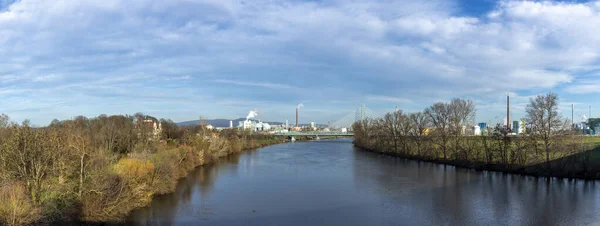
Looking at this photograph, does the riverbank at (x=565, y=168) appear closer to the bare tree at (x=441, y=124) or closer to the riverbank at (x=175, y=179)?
the bare tree at (x=441, y=124)

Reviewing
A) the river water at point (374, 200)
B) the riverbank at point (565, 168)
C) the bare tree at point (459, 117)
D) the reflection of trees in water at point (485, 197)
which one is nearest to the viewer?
the river water at point (374, 200)

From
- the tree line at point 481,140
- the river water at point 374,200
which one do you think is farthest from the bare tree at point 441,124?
the river water at point 374,200

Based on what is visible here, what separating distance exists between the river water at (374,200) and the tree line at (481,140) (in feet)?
8.29

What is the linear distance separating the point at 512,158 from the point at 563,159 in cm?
382

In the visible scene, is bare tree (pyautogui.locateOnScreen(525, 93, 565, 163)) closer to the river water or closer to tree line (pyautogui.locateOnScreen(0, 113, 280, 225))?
the river water

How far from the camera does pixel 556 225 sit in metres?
14.2

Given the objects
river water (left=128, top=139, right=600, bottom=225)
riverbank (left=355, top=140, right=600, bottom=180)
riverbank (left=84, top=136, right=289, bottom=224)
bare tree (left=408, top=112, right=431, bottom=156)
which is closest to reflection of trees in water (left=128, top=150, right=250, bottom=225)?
river water (left=128, top=139, right=600, bottom=225)

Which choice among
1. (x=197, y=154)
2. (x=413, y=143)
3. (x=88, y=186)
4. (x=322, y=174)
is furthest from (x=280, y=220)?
(x=413, y=143)

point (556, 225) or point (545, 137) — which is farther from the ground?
point (545, 137)

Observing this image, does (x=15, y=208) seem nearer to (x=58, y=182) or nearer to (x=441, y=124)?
(x=58, y=182)

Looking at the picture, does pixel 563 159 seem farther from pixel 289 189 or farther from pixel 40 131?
pixel 40 131

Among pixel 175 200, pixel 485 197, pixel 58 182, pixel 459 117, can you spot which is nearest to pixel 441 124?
pixel 459 117

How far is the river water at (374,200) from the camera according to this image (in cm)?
1530

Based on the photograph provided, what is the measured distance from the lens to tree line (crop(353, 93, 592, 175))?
26438mm
